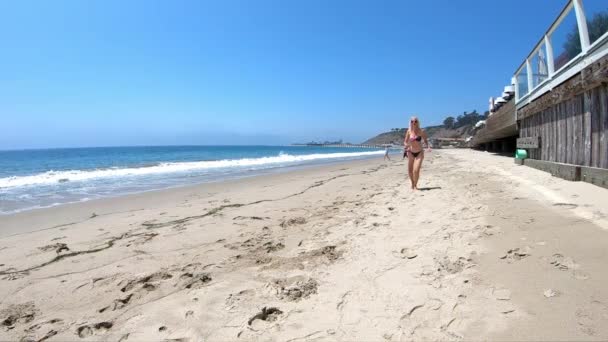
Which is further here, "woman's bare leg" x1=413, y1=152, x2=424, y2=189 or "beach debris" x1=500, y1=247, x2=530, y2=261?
"woman's bare leg" x1=413, y1=152, x2=424, y2=189

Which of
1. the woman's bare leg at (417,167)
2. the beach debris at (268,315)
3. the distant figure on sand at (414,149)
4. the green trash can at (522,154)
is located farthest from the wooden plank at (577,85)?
the beach debris at (268,315)

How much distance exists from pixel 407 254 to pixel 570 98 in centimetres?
472

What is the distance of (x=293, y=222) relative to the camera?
4988 millimetres

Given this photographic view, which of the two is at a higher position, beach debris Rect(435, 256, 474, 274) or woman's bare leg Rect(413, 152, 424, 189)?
woman's bare leg Rect(413, 152, 424, 189)

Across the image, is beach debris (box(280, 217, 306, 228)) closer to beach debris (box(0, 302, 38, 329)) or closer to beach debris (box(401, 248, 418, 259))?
beach debris (box(401, 248, 418, 259))

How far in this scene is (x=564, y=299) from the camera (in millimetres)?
2094

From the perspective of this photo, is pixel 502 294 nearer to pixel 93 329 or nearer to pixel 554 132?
pixel 93 329

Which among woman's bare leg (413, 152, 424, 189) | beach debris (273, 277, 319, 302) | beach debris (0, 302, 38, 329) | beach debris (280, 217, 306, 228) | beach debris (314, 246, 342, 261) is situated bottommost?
beach debris (0, 302, 38, 329)

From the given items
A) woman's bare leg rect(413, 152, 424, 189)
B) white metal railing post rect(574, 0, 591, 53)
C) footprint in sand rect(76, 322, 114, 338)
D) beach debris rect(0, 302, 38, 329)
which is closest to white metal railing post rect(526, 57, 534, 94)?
white metal railing post rect(574, 0, 591, 53)

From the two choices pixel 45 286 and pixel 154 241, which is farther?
pixel 154 241

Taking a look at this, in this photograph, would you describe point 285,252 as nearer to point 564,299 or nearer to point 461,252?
point 461,252

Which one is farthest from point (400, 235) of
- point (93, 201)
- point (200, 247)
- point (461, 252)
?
point (93, 201)

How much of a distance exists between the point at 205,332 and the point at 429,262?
1.86m

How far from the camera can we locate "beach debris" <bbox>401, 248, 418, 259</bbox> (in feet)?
10.3
